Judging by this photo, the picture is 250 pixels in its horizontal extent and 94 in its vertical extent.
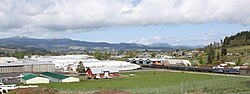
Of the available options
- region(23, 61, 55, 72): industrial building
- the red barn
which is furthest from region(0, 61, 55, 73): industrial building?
the red barn

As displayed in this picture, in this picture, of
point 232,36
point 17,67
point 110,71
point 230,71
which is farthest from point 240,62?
point 232,36

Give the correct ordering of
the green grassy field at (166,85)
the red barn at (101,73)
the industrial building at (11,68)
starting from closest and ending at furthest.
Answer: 1. the green grassy field at (166,85)
2. the red barn at (101,73)
3. the industrial building at (11,68)

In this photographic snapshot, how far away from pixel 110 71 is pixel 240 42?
98149 millimetres

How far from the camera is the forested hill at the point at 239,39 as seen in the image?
161 meters

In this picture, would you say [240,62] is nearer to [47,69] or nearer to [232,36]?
[47,69]

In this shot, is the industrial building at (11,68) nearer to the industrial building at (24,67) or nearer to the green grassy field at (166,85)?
the industrial building at (24,67)

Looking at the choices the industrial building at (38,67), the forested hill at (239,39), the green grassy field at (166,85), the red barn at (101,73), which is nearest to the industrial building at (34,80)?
the green grassy field at (166,85)

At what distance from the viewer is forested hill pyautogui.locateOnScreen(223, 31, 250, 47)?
161 meters

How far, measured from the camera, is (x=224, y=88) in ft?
120

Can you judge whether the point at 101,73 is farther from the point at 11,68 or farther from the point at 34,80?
the point at 11,68

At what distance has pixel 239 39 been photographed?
16825cm

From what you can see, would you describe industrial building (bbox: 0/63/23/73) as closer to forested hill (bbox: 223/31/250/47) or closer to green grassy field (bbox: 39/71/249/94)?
green grassy field (bbox: 39/71/249/94)

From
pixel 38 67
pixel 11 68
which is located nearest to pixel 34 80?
pixel 11 68

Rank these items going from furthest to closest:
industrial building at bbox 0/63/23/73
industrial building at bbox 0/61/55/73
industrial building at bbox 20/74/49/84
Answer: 1. industrial building at bbox 0/61/55/73
2. industrial building at bbox 0/63/23/73
3. industrial building at bbox 20/74/49/84
